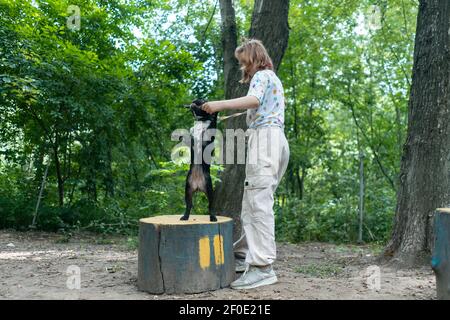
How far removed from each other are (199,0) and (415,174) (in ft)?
29.8

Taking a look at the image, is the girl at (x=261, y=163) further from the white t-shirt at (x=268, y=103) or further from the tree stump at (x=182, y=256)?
the tree stump at (x=182, y=256)

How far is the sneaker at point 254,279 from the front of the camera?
3719 millimetres

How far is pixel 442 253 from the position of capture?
10.9ft

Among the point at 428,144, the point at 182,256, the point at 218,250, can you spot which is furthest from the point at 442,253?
the point at 182,256

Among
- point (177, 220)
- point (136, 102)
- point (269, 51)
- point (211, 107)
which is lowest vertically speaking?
point (177, 220)

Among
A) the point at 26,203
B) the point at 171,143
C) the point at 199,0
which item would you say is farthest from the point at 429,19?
the point at 199,0

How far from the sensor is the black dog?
381 centimetres

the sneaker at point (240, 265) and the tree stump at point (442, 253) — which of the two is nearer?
the tree stump at point (442, 253)

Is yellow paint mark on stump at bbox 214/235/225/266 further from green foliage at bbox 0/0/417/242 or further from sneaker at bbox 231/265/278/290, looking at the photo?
green foliage at bbox 0/0/417/242

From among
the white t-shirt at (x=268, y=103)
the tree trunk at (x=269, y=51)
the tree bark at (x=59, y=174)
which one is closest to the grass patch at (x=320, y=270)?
the tree trunk at (x=269, y=51)

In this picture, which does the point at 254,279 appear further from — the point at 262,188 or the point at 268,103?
the point at 268,103

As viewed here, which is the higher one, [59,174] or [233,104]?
[233,104]

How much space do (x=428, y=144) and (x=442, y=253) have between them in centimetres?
178

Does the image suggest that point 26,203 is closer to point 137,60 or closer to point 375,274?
point 137,60
